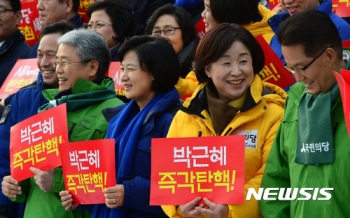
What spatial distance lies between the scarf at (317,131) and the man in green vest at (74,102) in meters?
2.02

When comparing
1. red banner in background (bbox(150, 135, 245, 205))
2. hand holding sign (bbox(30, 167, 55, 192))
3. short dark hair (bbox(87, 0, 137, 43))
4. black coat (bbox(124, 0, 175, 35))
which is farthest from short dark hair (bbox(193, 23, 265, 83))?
black coat (bbox(124, 0, 175, 35))

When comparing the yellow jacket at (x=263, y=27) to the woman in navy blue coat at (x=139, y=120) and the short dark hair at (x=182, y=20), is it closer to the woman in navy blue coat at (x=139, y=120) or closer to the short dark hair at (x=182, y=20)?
the short dark hair at (x=182, y=20)

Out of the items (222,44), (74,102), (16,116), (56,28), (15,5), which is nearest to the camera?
(222,44)

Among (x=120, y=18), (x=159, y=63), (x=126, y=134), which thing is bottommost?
(x=126, y=134)

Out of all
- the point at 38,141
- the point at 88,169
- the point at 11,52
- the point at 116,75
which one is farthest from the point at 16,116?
the point at 11,52

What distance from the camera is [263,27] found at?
4957 mm

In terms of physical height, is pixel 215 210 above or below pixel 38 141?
below

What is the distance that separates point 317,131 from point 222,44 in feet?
3.39

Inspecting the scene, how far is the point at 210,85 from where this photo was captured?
371cm

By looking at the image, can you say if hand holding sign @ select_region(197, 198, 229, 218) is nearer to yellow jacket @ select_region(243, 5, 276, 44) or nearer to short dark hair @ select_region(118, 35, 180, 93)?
short dark hair @ select_region(118, 35, 180, 93)

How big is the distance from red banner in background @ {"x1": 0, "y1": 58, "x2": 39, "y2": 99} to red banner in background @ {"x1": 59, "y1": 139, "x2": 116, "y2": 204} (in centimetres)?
239

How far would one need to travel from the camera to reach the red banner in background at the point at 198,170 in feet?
9.70

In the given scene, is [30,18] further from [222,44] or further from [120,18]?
[222,44]

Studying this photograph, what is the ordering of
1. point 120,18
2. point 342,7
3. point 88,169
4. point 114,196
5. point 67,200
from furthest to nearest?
point 120,18, point 342,7, point 67,200, point 88,169, point 114,196
